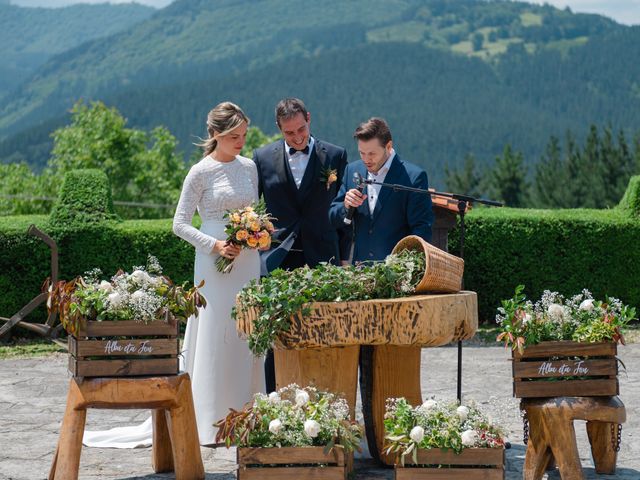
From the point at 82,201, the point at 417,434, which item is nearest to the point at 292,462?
the point at 417,434

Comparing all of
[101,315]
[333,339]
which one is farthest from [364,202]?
[101,315]

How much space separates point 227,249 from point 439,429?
6.74ft

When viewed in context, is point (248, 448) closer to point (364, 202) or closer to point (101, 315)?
point (101, 315)

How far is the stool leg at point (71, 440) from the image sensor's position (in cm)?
525

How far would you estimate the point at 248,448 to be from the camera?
4.89 metres

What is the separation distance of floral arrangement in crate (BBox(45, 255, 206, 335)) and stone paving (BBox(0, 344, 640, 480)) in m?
0.94

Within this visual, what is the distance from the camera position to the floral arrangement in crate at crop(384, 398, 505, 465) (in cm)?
484

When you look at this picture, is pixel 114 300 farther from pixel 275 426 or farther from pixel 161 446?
pixel 275 426

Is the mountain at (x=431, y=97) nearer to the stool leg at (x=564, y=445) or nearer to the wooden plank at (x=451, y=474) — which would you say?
the stool leg at (x=564, y=445)

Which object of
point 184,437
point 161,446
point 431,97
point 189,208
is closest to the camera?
point 184,437

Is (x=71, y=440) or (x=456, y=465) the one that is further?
(x=71, y=440)

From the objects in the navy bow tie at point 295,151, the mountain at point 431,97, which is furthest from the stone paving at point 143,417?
the mountain at point 431,97

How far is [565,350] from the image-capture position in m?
5.30

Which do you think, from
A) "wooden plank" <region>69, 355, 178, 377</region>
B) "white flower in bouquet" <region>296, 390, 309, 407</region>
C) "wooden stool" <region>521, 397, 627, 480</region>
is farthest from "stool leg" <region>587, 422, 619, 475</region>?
"wooden plank" <region>69, 355, 178, 377</region>
